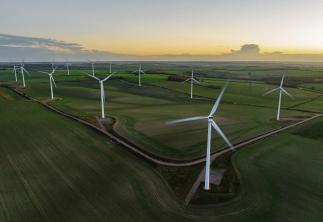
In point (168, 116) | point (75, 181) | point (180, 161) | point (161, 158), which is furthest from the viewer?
point (168, 116)

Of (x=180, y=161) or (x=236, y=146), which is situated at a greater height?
(x=180, y=161)

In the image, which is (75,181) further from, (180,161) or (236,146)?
(236,146)

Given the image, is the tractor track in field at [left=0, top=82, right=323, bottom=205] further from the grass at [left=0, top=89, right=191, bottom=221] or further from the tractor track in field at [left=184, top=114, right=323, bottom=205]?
the grass at [left=0, top=89, right=191, bottom=221]

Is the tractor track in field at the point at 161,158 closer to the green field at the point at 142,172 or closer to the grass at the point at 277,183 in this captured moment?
the green field at the point at 142,172

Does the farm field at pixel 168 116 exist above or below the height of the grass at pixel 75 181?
below

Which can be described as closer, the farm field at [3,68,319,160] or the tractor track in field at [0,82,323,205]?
the tractor track in field at [0,82,323,205]

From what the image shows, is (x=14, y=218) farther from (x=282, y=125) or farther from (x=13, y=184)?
(x=282, y=125)

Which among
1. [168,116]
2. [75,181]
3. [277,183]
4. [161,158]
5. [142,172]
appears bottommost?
[168,116]

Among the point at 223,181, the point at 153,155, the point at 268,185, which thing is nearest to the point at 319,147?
the point at 268,185

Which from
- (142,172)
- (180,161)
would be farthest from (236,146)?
(142,172)

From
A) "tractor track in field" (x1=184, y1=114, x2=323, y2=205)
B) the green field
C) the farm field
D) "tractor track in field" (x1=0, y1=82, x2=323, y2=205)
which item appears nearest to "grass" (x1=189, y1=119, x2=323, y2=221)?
the green field

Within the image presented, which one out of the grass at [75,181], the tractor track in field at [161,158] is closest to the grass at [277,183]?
the tractor track in field at [161,158]
